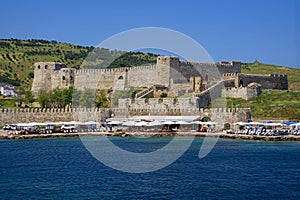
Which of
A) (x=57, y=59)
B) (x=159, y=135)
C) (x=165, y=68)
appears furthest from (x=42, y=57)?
(x=159, y=135)

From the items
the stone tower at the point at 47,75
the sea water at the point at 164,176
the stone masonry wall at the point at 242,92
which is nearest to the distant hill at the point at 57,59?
the stone tower at the point at 47,75

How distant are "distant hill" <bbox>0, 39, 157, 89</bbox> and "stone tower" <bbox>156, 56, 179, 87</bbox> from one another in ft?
84.0

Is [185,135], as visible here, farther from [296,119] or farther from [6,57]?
[6,57]

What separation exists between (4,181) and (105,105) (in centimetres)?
2454

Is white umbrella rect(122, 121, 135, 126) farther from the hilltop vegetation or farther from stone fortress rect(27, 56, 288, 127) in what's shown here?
the hilltop vegetation

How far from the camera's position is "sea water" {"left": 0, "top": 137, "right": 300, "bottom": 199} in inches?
606

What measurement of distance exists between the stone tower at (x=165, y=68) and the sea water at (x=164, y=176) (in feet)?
52.9

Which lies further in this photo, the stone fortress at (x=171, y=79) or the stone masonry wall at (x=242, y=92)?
the stone fortress at (x=171, y=79)

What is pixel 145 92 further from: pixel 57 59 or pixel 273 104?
pixel 57 59

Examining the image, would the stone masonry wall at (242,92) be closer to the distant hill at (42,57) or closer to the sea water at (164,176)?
the sea water at (164,176)

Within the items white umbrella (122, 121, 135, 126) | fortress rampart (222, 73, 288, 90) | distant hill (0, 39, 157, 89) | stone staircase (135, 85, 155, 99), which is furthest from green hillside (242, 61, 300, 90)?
white umbrella (122, 121, 135, 126)

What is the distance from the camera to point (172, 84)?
136ft

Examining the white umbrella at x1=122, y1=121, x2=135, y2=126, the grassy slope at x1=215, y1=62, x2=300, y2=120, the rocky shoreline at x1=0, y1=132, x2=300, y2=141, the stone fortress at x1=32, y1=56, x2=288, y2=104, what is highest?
the stone fortress at x1=32, y1=56, x2=288, y2=104

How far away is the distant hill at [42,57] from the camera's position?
70875mm
